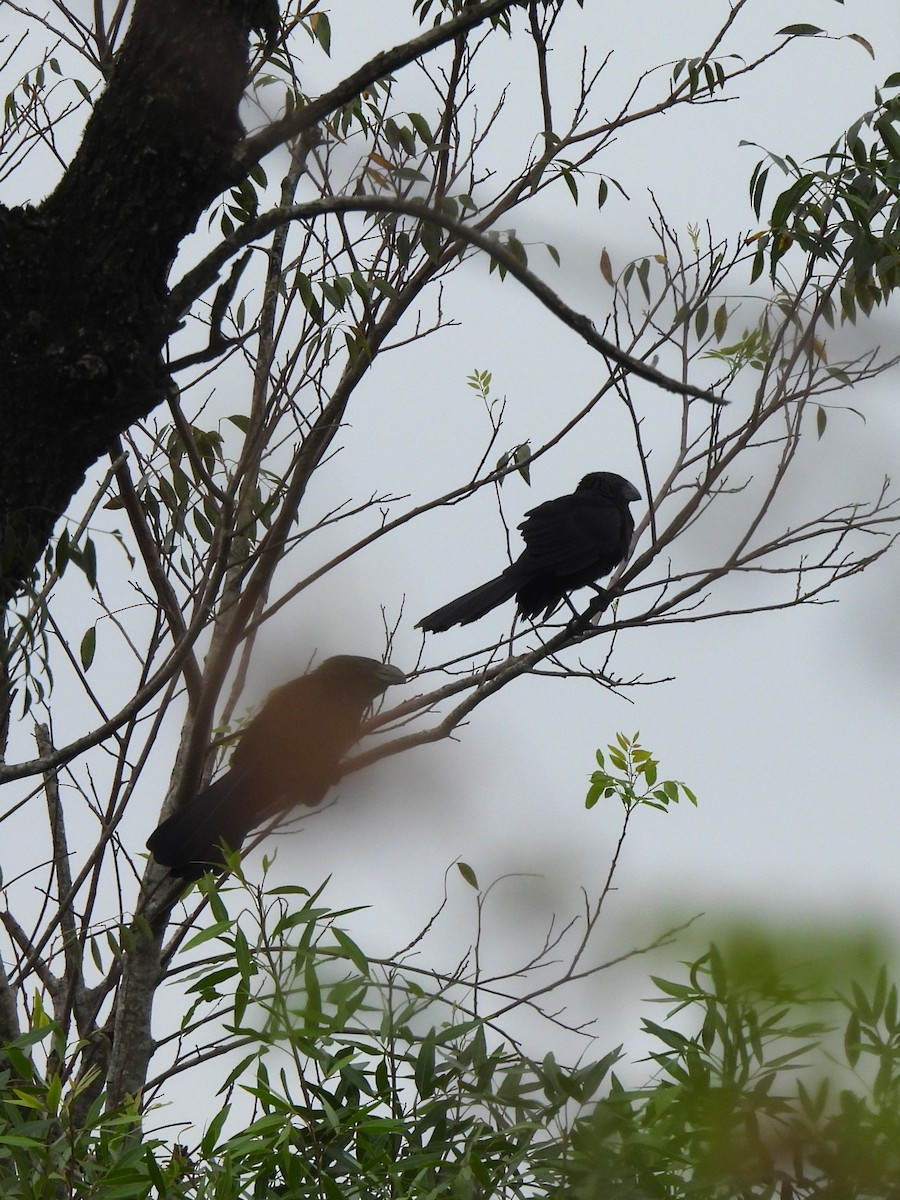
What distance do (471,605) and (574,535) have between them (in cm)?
75

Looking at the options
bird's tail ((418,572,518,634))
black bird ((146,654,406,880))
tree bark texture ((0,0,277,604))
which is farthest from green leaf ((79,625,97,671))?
tree bark texture ((0,0,277,604))

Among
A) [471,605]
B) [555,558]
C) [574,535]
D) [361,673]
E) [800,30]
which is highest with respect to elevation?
[800,30]

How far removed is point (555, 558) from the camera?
5.19 meters

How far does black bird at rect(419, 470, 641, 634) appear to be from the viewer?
4.93 m

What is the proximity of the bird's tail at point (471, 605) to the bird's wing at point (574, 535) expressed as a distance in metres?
0.17

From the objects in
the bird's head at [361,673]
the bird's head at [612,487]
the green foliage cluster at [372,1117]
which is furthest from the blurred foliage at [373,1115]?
the bird's head at [612,487]

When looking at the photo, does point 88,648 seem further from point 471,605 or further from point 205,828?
point 471,605

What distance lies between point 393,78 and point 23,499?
2919mm

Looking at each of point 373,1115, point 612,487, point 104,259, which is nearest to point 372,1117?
point 373,1115

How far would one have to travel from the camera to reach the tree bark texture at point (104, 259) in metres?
1.99

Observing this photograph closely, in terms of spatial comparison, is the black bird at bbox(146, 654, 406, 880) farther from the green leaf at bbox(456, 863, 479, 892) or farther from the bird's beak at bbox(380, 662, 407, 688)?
the green leaf at bbox(456, 863, 479, 892)

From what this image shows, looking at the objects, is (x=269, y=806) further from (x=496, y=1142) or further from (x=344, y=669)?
(x=496, y=1142)

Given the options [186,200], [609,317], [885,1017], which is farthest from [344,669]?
[885,1017]

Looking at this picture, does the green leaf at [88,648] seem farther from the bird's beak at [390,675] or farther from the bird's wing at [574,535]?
the bird's wing at [574,535]
